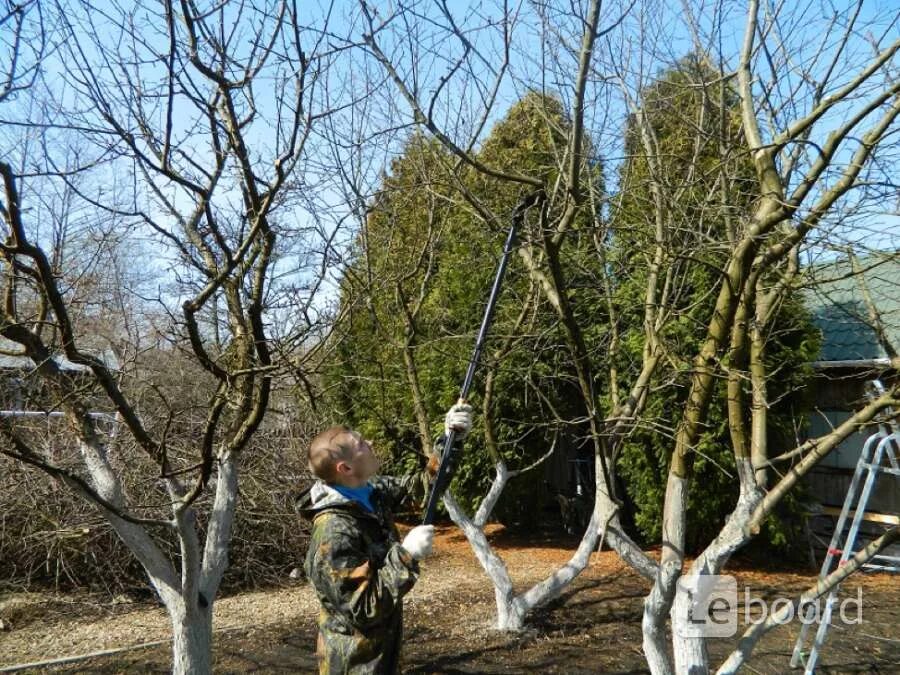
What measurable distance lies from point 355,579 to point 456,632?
3791 mm

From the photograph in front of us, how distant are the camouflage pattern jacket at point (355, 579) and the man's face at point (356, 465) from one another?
0.07 metres

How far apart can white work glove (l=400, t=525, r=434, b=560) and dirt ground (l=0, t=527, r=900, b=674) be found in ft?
10.1

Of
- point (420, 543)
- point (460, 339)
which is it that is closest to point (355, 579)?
point (420, 543)

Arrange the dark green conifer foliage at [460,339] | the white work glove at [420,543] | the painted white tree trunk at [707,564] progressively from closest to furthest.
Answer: the white work glove at [420,543] < the painted white tree trunk at [707,564] < the dark green conifer foliage at [460,339]

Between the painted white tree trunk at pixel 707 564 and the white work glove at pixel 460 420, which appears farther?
the painted white tree trunk at pixel 707 564

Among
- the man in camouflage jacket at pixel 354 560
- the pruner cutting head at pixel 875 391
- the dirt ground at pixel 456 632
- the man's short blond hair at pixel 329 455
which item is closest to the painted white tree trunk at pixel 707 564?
the pruner cutting head at pixel 875 391

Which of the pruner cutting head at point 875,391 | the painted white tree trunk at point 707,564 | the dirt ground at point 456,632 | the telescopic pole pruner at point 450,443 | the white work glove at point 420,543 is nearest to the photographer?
the white work glove at point 420,543

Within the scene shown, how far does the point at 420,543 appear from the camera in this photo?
2.31 meters

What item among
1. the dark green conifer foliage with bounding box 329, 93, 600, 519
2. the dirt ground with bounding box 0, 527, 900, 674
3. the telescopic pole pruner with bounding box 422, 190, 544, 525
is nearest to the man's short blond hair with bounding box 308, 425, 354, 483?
the telescopic pole pruner with bounding box 422, 190, 544, 525

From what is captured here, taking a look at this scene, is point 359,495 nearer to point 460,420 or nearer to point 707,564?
point 460,420

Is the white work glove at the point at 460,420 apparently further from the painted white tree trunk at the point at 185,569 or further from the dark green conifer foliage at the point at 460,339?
the dark green conifer foliage at the point at 460,339

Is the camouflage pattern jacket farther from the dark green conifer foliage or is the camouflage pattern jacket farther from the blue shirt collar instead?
the dark green conifer foliage

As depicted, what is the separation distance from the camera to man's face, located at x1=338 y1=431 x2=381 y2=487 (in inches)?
101

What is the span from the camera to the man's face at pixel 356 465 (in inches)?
101
